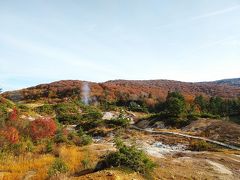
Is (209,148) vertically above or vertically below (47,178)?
below

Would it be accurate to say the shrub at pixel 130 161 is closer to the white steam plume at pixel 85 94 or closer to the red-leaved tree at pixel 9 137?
the red-leaved tree at pixel 9 137

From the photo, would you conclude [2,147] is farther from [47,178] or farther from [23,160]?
[47,178]

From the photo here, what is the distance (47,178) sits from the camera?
12.6 meters

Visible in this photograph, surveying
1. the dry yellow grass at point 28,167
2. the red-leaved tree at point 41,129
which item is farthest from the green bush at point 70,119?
the dry yellow grass at point 28,167

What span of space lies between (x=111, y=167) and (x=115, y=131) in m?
36.9

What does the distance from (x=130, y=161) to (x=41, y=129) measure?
1540cm

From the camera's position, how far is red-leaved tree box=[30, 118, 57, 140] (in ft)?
87.8

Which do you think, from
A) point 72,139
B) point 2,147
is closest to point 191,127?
point 72,139

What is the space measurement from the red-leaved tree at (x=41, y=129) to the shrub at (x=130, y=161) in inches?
538

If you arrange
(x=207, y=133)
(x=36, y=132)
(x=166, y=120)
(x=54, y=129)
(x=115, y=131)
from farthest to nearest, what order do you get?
(x=166, y=120) < (x=115, y=131) < (x=207, y=133) < (x=54, y=129) < (x=36, y=132)

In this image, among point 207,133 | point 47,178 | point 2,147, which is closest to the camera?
point 47,178

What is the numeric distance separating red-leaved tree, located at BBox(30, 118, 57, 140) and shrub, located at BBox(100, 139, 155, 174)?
13.7 m

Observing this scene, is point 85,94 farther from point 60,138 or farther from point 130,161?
point 130,161

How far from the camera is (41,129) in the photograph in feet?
90.5
